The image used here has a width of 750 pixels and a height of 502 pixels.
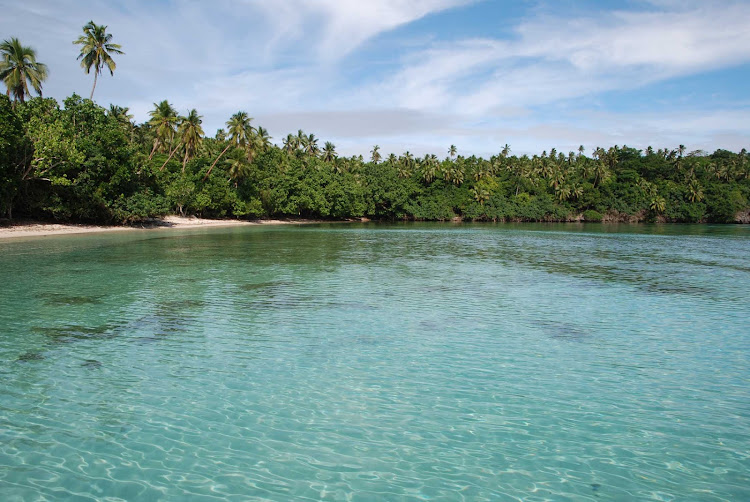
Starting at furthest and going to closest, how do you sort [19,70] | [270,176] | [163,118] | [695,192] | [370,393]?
[695,192]
[270,176]
[163,118]
[19,70]
[370,393]

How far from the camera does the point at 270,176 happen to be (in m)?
81.4

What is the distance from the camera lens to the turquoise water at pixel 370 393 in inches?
245

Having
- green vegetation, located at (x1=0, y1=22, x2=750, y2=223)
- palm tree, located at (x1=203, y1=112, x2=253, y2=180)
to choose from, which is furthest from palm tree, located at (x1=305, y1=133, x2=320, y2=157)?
palm tree, located at (x1=203, y1=112, x2=253, y2=180)

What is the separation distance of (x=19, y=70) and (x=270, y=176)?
124 feet

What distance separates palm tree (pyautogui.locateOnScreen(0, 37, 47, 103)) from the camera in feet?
154

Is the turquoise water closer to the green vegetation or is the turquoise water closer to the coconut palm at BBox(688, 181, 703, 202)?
the green vegetation

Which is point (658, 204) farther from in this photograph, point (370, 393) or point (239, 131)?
point (370, 393)

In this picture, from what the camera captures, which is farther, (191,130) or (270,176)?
(270,176)

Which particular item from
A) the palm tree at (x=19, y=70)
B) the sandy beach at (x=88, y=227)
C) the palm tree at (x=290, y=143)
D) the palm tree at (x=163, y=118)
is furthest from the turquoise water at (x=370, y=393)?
the palm tree at (x=290, y=143)

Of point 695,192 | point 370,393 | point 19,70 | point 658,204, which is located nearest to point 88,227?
point 19,70

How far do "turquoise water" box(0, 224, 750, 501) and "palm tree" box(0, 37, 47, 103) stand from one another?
3876cm

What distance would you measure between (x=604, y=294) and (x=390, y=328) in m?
9.94

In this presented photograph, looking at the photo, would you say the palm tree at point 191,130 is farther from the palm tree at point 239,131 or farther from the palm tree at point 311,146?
the palm tree at point 311,146

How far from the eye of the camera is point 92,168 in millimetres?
46125
